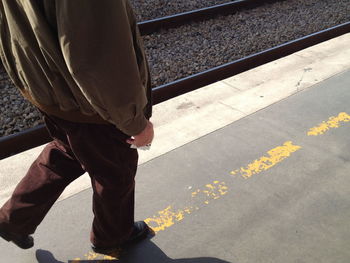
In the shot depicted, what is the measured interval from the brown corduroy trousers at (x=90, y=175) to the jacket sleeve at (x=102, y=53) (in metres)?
0.25

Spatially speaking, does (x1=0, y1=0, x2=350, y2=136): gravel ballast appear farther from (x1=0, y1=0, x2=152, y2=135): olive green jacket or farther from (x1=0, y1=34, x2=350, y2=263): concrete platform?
(x1=0, y1=0, x2=152, y2=135): olive green jacket

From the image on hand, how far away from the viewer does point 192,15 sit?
6.46m

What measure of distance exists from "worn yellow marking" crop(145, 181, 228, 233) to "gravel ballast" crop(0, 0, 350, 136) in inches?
70.4

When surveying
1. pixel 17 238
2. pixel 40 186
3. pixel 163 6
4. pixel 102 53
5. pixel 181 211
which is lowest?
pixel 181 211

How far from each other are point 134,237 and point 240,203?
2.69 feet

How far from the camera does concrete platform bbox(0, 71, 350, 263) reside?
2.39 metres

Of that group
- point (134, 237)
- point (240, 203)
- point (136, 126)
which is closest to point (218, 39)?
point (240, 203)

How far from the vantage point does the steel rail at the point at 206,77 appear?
336cm

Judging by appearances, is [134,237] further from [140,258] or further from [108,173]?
[108,173]

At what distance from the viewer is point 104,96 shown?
4.76 ft

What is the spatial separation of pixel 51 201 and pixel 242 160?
5.45 ft

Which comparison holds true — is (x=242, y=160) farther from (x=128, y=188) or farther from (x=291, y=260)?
(x=128, y=188)

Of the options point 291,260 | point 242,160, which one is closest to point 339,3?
point 242,160

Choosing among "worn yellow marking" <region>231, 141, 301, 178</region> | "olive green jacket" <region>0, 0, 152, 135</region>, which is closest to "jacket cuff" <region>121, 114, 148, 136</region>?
"olive green jacket" <region>0, 0, 152, 135</region>
